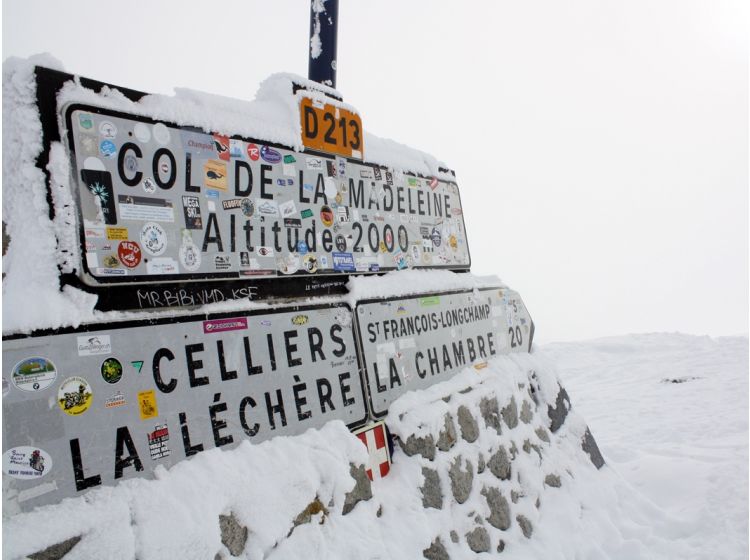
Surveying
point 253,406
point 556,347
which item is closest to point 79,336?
point 253,406

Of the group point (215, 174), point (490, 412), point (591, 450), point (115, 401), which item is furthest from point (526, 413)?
point (115, 401)

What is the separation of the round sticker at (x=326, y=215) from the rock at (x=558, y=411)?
10.9ft

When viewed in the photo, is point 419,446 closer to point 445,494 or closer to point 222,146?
point 445,494

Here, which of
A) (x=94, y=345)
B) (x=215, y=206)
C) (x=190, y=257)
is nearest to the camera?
(x=94, y=345)

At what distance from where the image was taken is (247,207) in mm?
2984

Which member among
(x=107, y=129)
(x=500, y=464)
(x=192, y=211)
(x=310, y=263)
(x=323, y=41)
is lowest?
(x=500, y=464)

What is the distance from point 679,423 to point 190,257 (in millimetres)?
8204

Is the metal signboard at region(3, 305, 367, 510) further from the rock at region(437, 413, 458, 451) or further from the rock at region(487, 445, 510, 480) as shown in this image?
the rock at region(487, 445, 510, 480)

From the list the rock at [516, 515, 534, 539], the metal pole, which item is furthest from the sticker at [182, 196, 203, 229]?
the rock at [516, 515, 534, 539]

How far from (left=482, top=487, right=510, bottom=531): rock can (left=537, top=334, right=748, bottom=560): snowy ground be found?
5.20 ft

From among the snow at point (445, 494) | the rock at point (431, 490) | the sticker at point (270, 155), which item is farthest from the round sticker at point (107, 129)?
the rock at point (431, 490)

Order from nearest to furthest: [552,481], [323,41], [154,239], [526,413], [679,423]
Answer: [154,239] → [323,41] → [552,481] → [526,413] → [679,423]

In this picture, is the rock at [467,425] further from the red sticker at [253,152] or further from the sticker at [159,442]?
the red sticker at [253,152]

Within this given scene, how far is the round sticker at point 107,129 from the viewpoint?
2.41 metres
